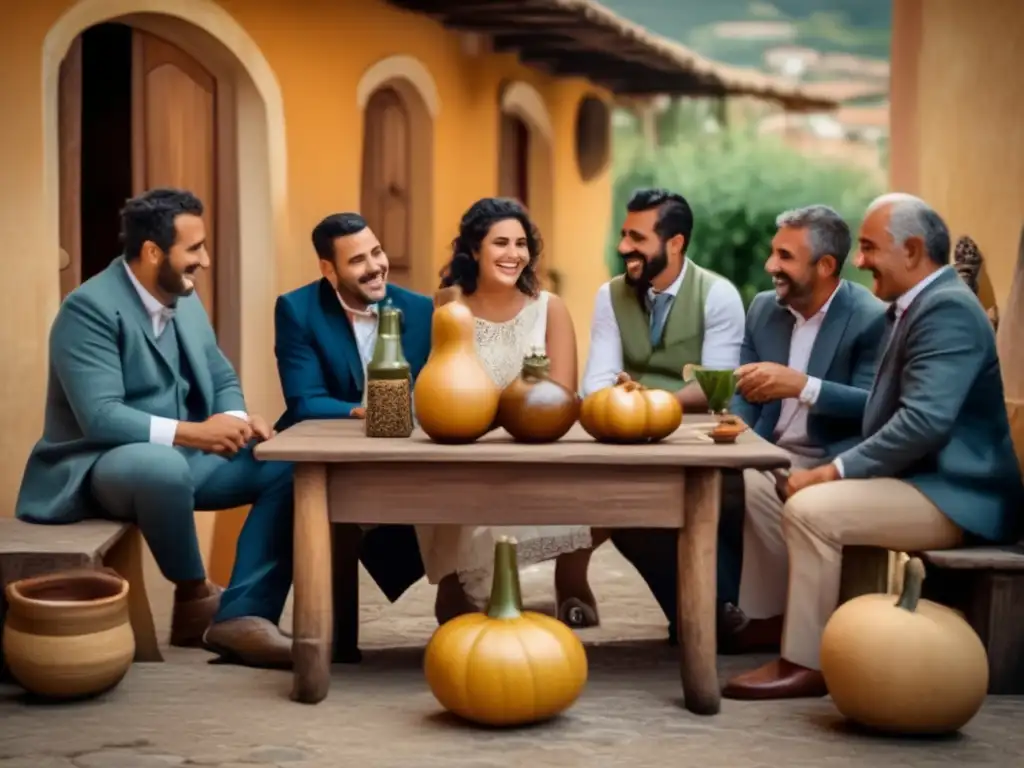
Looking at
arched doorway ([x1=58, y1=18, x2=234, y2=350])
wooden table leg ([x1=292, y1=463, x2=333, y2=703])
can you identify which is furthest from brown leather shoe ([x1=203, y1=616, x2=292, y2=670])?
arched doorway ([x1=58, y1=18, x2=234, y2=350])

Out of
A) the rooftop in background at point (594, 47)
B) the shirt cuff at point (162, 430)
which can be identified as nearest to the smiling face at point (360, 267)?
the shirt cuff at point (162, 430)

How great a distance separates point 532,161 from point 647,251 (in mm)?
7665

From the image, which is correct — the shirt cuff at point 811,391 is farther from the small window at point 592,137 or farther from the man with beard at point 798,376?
the small window at point 592,137

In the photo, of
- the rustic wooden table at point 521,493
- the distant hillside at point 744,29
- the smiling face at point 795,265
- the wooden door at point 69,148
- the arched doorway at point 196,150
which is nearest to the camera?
the rustic wooden table at point 521,493

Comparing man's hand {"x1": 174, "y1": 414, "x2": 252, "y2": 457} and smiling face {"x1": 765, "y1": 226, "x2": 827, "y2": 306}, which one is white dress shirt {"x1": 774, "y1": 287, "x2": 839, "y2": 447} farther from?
man's hand {"x1": 174, "y1": 414, "x2": 252, "y2": 457}

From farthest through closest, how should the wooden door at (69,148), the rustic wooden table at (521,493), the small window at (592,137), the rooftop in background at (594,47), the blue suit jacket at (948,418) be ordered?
the small window at (592,137) → the rooftop in background at (594,47) → the wooden door at (69,148) → the blue suit jacket at (948,418) → the rustic wooden table at (521,493)

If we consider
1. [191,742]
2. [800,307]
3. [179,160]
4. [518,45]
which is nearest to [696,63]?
[518,45]

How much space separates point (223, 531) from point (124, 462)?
8.93 feet

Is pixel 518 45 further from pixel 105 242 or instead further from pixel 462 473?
pixel 462 473

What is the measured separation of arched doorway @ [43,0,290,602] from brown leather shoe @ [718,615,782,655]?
281cm

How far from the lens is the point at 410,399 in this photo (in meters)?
5.02

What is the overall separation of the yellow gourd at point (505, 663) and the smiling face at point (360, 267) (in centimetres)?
145

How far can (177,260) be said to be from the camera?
18.6ft

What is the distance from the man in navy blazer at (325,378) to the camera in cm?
553
